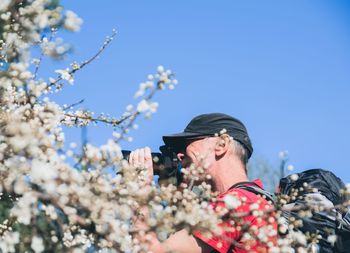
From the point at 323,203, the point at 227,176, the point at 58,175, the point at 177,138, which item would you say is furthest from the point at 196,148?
the point at 58,175

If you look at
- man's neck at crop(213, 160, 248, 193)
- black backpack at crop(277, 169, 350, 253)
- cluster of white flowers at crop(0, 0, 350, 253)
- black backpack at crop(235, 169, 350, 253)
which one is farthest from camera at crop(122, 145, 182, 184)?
cluster of white flowers at crop(0, 0, 350, 253)

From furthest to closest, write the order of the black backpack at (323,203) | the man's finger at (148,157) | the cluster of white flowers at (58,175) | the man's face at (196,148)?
1. the man's face at (196,148)
2. the man's finger at (148,157)
3. the black backpack at (323,203)
4. the cluster of white flowers at (58,175)

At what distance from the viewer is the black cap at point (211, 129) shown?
10.5ft

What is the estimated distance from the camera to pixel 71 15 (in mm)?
1735

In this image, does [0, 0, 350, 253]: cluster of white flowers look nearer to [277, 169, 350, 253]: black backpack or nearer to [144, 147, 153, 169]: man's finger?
[277, 169, 350, 253]: black backpack

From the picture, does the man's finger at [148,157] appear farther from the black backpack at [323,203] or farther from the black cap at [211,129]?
the black backpack at [323,203]

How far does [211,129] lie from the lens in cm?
321

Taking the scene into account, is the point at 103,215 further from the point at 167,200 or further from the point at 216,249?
the point at 216,249

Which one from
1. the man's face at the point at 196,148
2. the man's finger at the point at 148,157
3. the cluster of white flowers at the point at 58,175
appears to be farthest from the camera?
the man's face at the point at 196,148

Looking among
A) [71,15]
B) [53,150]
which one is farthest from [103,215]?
[71,15]

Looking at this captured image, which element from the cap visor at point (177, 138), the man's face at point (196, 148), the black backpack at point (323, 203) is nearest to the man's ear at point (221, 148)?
the man's face at point (196, 148)

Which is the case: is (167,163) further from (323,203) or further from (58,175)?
(58,175)

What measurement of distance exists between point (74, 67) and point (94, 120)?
303mm

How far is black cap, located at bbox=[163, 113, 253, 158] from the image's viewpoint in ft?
10.5
